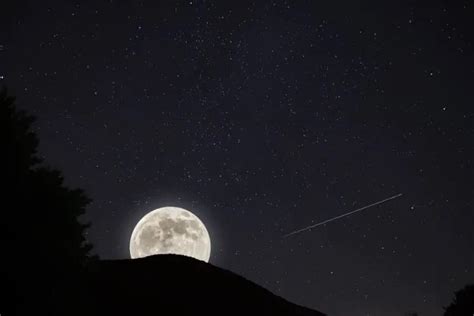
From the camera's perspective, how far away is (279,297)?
48938 mm

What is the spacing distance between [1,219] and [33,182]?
1417 mm

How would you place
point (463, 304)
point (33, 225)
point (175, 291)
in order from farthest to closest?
point (175, 291)
point (463, 304)
point (33, 225)

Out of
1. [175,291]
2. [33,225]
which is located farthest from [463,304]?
[33,225]

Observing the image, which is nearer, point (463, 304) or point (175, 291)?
point (463, 304)

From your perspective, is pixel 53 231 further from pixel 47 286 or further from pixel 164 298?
pixel 164 298

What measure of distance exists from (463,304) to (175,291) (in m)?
23.8

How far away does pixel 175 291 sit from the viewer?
40188 millimetres

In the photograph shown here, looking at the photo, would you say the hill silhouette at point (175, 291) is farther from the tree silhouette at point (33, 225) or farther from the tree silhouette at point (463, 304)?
the tree silhouette at point (33, 225)

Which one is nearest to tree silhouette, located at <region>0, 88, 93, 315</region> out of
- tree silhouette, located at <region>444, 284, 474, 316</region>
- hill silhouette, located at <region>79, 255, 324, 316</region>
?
hill silhouette, located at <region>79, 255, 324, 316</region>

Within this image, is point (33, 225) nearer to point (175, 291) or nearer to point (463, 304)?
point (463, 304)

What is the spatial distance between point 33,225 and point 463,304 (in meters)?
29.5

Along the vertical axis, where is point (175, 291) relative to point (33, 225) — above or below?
above

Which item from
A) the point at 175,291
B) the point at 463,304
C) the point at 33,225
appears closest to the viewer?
the point at 33,225

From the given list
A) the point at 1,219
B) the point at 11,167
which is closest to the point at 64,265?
the point at 1,219
